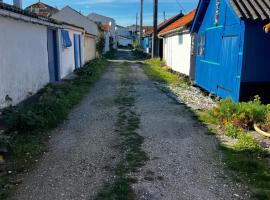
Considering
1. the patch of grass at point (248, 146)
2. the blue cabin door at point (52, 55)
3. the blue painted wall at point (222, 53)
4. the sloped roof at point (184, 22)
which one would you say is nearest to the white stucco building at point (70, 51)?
the blue cabin door at point (52, 55)

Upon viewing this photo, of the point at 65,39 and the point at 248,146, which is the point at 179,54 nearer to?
the point at 65,39

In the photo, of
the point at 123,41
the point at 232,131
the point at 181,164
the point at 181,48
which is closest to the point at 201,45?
the point at 181,48

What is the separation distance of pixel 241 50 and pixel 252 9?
117 centimetres

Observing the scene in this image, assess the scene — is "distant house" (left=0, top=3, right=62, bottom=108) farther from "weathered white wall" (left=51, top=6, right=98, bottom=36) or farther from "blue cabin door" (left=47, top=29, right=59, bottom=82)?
"weathered white wall" (left=51, top=6, right=98, bottom=36)

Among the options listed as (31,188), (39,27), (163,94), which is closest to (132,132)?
(31,188)

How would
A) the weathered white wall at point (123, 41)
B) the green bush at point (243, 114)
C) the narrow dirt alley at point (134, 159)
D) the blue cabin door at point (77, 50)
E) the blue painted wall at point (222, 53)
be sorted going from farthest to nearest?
the weathered white wall at point (123, 41), the blue cabin door at point (77, 50), the blue painted wall at point (222, 53), the green bush at point (243, 114), the narrow dirt alley at point (134, 159)

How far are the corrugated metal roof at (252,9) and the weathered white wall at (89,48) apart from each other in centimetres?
1959

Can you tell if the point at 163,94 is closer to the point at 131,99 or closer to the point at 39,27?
the point at 131,99

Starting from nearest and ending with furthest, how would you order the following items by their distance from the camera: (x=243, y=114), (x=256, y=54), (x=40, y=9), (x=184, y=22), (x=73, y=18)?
1. (x=243, y=114)
2. (x=256, y=54)
3. (x=184, y=22)
4. (x=73, y=18)
5. (x=40, y=9)

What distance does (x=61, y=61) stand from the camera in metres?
16.9

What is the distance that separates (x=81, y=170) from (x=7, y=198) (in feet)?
4.23

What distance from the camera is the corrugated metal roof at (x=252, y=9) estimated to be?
8.94m

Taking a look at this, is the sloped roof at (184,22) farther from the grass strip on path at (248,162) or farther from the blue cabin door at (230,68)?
the grass strip on path at (248,162)

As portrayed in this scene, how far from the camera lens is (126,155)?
606 centimetres
